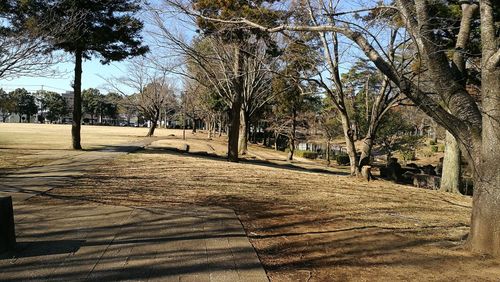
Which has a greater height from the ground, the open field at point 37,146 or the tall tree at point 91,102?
the tall tree at point 91,102

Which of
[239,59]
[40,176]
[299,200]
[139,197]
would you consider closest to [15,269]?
[139,197]

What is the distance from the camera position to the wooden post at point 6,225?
4.26m

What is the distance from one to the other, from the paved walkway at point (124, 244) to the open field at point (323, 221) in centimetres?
37

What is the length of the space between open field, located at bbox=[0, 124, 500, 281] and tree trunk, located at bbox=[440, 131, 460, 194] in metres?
4.06

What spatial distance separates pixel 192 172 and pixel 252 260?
7.64 m

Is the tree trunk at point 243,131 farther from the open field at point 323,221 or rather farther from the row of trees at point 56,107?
the row of trees at point 56,107

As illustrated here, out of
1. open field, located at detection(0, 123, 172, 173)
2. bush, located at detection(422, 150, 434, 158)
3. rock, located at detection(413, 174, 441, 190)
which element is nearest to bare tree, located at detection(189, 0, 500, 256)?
open field, located at detection(0, 123, 172, 173)

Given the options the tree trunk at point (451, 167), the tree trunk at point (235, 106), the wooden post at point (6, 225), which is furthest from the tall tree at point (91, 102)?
the wooden post at point (6, 225)

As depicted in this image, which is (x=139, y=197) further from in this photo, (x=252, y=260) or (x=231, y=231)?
(x=252, y=260)

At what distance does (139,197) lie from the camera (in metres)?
7.61

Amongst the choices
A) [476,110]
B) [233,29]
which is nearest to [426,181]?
[233,29]

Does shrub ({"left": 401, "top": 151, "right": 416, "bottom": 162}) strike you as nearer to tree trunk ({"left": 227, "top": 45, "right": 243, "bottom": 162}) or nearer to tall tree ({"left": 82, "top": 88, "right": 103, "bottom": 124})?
tree trunk ({"left": 227, "top": 45, "right": 243, "bottom": 162})

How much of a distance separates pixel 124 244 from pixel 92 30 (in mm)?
14509

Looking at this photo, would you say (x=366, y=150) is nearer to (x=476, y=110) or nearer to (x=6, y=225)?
(x=476, y=110)
